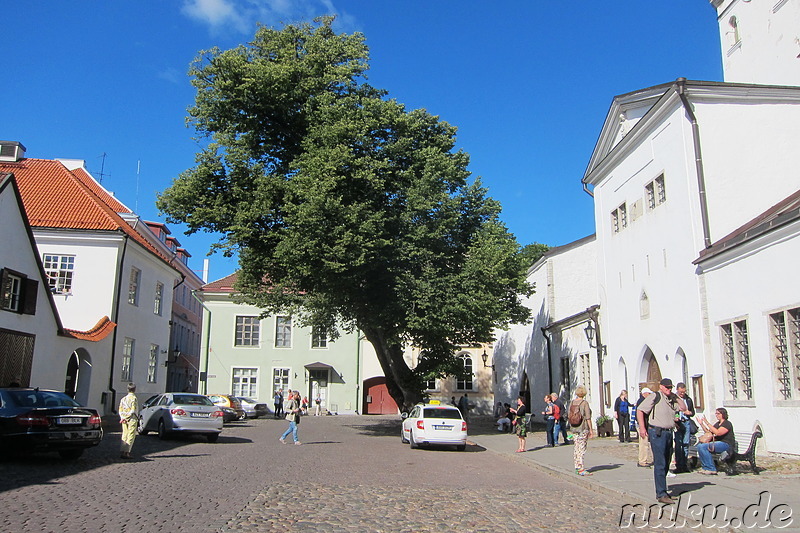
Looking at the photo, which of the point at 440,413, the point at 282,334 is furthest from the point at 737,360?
the point at 282,334

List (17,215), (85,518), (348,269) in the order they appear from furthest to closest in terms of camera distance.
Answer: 1. (348,269)
2. (17,215)
3. (85,518)

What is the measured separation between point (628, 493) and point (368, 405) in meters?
38.3

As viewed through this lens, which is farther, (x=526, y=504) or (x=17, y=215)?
(x=17, y=215)

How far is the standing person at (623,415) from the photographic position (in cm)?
2036

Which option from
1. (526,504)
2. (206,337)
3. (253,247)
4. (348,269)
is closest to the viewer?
(526,504)

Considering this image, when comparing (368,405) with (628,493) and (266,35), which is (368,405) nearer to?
(266,35)

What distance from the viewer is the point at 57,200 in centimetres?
2948

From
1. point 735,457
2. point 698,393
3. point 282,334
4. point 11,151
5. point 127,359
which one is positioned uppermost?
point 11,151

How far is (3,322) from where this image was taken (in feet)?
62.7

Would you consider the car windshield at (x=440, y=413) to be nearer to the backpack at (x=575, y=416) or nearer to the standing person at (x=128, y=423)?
the backpack at (x=575, y=416)

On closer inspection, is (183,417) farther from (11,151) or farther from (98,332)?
(11,151)

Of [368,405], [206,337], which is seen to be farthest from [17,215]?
[368,405]

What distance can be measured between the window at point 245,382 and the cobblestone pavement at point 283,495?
29.5 meters

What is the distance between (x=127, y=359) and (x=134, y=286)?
3339mm
